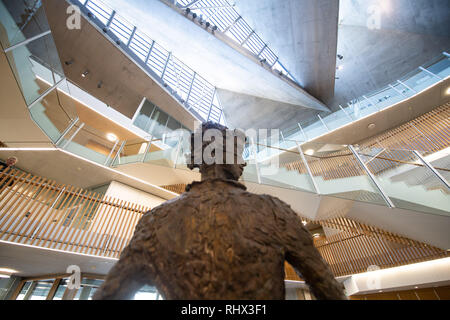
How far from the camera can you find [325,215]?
562cm

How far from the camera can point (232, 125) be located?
20.4m

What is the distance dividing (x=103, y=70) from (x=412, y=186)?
626 inches

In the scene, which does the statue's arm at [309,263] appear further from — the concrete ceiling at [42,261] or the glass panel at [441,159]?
the glass panel at [441,159]

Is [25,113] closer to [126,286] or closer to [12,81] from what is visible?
[12,81]

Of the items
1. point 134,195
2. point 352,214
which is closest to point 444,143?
point 352,214

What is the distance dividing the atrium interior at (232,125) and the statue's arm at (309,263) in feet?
1.08

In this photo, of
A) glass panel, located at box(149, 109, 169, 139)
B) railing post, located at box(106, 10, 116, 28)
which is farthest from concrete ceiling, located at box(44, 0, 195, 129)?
railing post, located at box(106, 10, 116, 28)

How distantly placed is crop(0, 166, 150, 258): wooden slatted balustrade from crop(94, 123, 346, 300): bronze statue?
18.0 ft

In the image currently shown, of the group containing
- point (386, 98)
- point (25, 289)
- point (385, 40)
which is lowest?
point (25, 289)

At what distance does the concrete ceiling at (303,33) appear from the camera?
1188cm

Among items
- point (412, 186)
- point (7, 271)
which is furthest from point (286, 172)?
point (7, 271)

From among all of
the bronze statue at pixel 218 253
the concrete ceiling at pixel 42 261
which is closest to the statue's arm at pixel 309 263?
the bronze statue at pixel 218 253

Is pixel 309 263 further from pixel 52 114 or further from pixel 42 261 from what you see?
pixel 52 114

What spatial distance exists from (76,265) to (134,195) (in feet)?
11.8
